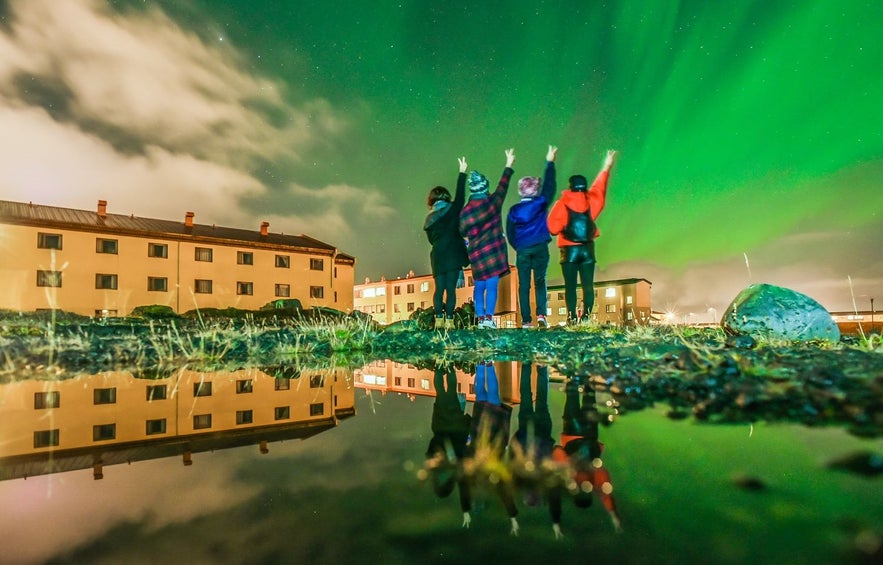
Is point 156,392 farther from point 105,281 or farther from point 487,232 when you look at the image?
point 105,281

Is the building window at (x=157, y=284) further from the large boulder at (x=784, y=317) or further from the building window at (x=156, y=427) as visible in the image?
the large boulder at (x=784, y=317)

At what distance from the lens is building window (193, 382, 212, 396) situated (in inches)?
117

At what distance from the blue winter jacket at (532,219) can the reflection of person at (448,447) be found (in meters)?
6.06

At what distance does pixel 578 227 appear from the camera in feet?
27.5

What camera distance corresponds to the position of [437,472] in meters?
1.40

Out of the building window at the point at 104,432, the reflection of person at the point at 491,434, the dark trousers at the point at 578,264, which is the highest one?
the dark trousers at the point at 578,264

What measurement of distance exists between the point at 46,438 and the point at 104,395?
3.79 ft

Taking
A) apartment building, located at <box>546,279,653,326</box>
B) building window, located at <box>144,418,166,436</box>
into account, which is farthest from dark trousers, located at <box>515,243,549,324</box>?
apartment building, located at <box>546,279,653,326</box>

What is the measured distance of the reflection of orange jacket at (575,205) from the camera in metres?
8.47

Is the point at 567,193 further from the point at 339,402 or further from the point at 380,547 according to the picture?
the point at 380,547

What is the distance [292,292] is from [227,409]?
1423 inches

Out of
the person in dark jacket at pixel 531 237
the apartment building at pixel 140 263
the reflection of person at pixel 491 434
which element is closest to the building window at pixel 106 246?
the apartment building at pixel 140 263

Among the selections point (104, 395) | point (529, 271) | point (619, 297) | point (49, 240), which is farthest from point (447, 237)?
point (619, 297)

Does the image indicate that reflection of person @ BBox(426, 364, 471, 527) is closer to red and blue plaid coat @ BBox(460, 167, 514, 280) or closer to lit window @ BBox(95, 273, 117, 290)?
red and blue plaid coat @ BBox(460, 167, 514, 280)
